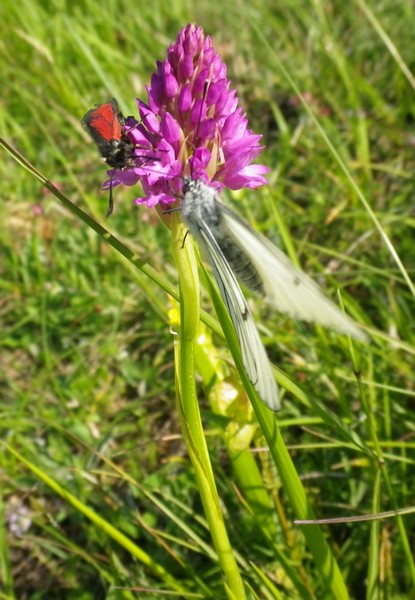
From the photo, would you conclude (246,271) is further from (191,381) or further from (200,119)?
(200,119)

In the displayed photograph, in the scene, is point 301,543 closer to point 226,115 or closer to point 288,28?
point 226,115

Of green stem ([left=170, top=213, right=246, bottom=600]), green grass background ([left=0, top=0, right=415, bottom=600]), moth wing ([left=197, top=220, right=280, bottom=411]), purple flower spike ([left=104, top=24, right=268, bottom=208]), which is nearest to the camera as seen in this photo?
moth wing ([left=197, top=220, right=280, bottom=411])

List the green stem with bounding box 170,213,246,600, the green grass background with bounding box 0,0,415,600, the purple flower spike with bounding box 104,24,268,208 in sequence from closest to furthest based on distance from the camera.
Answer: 1. the green stem with bounding box 170,213,246,600
2. the purple flower spike with bounding box 104,24,268,208
3. the green grass background with bounding box 0,0,415,600

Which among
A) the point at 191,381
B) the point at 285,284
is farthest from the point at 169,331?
the point at 285,284

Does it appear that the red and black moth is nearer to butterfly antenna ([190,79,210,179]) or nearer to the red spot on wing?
the red spot on wing

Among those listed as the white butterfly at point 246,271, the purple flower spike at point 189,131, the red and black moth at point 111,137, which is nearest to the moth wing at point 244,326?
the white butterfly at point 246,271

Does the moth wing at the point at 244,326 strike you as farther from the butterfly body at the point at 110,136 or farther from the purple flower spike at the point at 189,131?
the butterfly body at the point at 110,136

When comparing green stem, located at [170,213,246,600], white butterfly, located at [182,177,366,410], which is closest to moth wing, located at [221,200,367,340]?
white butterfly, located at [182,177,366,410]
